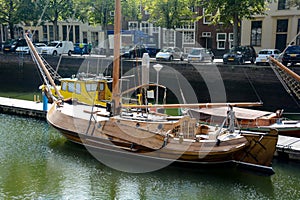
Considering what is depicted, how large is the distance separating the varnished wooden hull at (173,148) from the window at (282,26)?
29.1 meters

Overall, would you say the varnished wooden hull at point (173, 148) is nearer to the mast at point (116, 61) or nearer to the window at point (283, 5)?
the mast at point (116, 61)

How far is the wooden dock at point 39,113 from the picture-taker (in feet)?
52.2

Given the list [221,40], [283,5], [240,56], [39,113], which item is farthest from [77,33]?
[39,113]

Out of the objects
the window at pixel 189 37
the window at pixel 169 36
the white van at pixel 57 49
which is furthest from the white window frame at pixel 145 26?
the white van at pixel 57 49

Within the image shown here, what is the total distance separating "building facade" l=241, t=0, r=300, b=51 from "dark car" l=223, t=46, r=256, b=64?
7687 millimetres

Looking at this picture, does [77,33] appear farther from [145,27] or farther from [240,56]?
[240,56]

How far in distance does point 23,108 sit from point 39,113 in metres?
1.43

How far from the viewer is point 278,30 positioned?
1617 inches

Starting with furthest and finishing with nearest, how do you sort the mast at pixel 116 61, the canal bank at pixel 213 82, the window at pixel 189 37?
the window at pixel 189 37
the canal bank at pixel 213 82
the mast at pixel 116 61

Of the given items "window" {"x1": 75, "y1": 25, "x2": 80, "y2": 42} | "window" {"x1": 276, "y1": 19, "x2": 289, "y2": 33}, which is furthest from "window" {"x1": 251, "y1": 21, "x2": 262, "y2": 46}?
"window" {"x1": 75, "y1": 25, "x2": 80, "y2": 42}

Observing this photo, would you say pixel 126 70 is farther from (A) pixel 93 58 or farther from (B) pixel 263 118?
(B) pixel 263 118

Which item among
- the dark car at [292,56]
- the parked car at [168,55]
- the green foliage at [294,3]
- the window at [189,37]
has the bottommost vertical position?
the parked car at [168,55]

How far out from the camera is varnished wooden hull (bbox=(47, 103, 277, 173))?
14.6 metres

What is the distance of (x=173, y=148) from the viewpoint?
48.7ft
